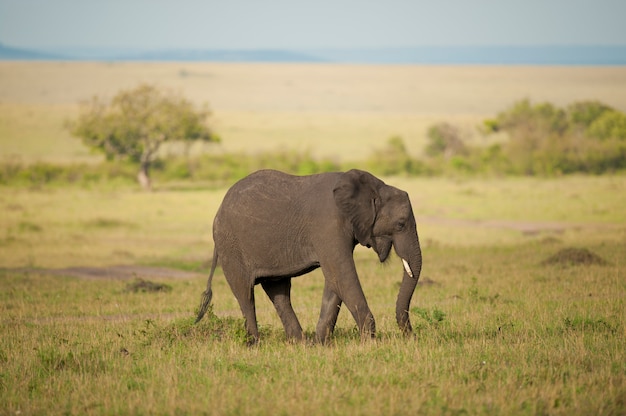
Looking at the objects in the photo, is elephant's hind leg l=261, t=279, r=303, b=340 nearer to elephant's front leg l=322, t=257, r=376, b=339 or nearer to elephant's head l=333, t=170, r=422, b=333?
elephant's front leg l=322, t=257, r=376, b=339

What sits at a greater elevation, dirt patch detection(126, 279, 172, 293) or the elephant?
the elephant

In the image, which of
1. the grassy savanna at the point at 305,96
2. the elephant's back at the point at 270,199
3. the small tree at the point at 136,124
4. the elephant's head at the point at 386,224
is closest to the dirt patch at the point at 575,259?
the elephant's head at the point at 386,224

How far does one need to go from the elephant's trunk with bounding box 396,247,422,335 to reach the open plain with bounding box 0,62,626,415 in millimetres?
255

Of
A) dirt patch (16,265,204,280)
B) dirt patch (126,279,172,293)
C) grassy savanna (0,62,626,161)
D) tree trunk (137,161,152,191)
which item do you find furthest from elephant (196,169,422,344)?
grassy savanna (0,62,626,161)

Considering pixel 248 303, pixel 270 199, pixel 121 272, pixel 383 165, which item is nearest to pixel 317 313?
pixel 248 303

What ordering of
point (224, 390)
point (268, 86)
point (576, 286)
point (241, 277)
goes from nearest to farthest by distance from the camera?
1. point (224, 390)
2. point (241, 277)
3. point (576, 286)
4. point (268, 86)

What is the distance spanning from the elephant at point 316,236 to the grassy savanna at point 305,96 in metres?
57.4

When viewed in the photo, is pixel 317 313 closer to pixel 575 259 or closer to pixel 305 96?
pixel 575 259

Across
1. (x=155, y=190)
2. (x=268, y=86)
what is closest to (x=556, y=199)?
(x=155, y=190)

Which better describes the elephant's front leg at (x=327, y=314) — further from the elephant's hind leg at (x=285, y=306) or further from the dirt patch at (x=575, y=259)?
the dirt patch at (x=575, y=259)

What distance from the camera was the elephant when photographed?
1059 centimetres

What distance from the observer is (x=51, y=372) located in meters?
9.72

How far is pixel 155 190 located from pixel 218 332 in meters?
35.6

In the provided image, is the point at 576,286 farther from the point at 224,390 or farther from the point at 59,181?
the point at 59,181
